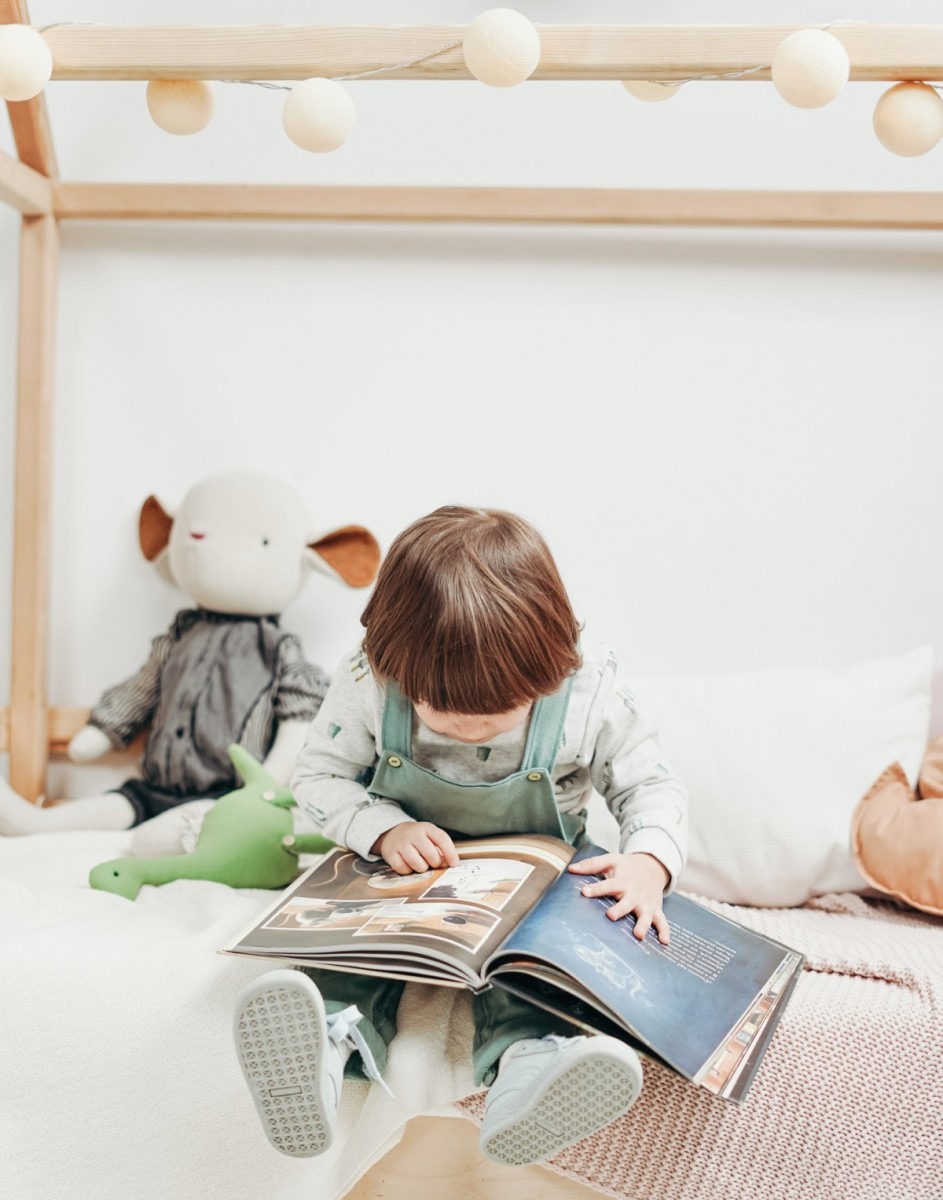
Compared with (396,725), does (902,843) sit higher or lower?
lower

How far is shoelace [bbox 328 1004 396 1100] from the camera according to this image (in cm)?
70

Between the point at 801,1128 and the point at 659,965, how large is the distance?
17 cm

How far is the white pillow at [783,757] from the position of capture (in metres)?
1.11

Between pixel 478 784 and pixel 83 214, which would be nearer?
pixel 478 784

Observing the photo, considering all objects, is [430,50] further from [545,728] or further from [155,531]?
[155,531]

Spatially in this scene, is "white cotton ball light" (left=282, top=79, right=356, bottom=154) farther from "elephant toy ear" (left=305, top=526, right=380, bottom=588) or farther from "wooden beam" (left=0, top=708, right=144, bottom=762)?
"wooden beam" (left=0, top=708, right=144, bottom=762)

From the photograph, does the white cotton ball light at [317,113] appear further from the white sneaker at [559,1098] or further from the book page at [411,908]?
the white sneaker at [559,1098]

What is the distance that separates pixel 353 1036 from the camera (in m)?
0.72

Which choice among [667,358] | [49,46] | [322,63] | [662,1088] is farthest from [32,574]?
[662,1088]

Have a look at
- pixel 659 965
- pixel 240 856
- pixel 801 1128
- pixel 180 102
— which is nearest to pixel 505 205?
pixel 180 102

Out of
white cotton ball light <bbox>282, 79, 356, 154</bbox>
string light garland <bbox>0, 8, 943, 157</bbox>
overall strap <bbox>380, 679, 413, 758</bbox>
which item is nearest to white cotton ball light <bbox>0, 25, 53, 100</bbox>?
string light garland <bbox>0, 8, 943, 157</bbox>

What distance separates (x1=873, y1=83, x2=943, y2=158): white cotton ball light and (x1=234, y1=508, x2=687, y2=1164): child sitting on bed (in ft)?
1.53

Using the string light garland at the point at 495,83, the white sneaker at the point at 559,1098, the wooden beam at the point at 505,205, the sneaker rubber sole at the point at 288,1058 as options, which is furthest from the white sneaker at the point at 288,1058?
the wooden beam at the point at 505,205

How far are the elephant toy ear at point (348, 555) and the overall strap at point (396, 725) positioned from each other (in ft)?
1.53
